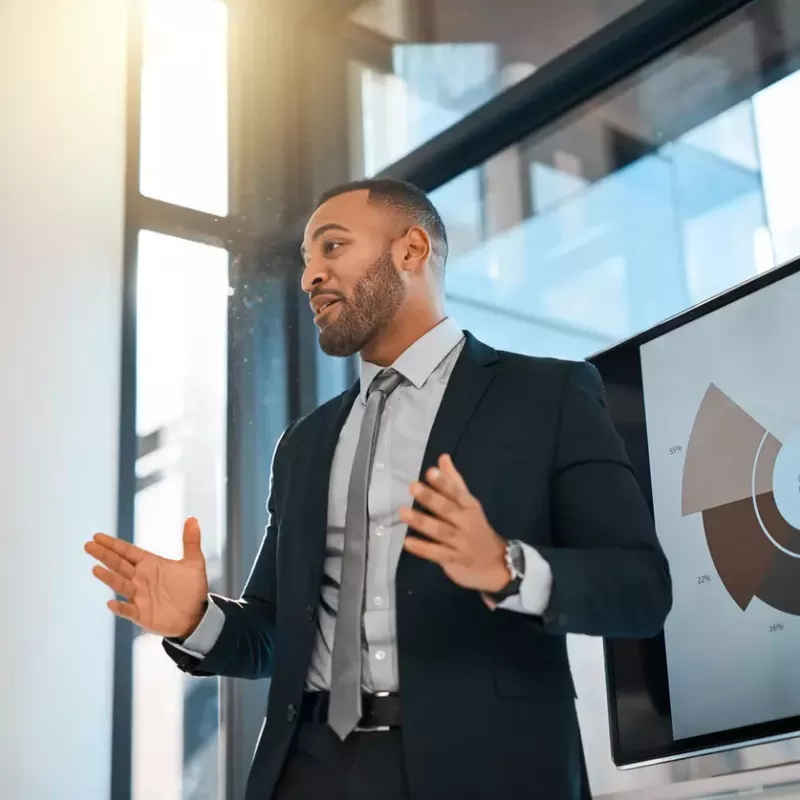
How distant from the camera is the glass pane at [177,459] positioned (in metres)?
3.01

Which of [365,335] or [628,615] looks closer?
[628,615]

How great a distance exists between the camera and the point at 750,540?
74.1 inches

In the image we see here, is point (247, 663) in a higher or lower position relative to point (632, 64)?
lower

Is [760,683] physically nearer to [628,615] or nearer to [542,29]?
[628,615]

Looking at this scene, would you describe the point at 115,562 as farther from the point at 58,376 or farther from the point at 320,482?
the point at 58,376

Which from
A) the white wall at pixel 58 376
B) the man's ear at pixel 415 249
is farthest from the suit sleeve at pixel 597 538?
the white wall at pixel 58 376

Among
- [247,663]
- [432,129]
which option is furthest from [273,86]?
[247,663]

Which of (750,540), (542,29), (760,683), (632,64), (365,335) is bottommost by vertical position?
(760,683)

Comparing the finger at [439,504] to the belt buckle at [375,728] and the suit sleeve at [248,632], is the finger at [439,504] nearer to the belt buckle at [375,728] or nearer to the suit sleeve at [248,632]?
the belt buckle at [375,728]

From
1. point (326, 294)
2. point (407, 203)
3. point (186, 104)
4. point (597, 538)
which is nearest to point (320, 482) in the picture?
point (326, 294)

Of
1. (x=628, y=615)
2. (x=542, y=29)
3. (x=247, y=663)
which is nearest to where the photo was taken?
(x=628, y=615)

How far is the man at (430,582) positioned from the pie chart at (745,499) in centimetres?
37

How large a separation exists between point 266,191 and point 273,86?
42 cm

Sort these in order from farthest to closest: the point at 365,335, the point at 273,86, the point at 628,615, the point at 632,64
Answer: the point at 273,86
the point at 632,64
the point at 365,335
the point at 628,615
